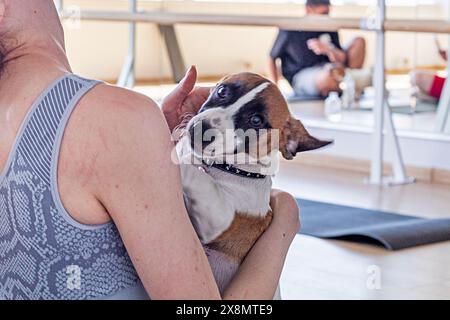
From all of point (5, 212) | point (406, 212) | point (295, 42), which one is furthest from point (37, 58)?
point (295, 42)

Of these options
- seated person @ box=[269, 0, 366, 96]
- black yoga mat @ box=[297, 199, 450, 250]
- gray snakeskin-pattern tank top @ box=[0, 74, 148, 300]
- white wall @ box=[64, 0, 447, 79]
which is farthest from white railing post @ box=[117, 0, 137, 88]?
gray snakeskin-pattern tank top @ box=[0, 74, 148, 300]

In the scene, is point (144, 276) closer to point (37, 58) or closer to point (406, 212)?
point (37, 58)

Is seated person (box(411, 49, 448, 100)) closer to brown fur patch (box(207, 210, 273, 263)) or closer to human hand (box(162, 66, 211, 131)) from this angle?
human hand (box(162, 66, 211, 131))

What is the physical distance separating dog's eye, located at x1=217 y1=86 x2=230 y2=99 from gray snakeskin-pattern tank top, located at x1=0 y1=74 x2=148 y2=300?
0.54m

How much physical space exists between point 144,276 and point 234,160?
0.45 m

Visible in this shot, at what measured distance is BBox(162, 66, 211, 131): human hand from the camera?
1632 millimetres

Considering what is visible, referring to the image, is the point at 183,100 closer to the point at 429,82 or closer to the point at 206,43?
the point at 429,82

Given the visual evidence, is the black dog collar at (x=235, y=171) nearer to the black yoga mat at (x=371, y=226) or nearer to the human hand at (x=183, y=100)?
the human hand at (x=183, y=100)

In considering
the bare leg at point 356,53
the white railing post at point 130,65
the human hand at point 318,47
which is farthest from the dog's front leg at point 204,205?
the human hand at point 318,47

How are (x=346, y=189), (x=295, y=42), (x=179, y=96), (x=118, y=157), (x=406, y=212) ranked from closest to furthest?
(x=118, y=157)
(x=179, y=96)
(x=406, y=212)
(x=346, y=189)
(x=295, y=42)

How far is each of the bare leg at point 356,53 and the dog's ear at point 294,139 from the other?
532 centimetres

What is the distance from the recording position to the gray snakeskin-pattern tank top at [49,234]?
1.23 m

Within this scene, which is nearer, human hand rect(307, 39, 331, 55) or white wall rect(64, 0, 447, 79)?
white wall rect(64, 0, 447, 79)
